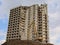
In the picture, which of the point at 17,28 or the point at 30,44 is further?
the point at 17,28

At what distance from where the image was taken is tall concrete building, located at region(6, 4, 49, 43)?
5684 inches

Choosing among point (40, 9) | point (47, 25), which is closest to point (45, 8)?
point (40, 9)

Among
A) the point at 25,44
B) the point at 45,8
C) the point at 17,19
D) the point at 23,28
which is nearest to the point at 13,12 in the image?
the point at 17,19

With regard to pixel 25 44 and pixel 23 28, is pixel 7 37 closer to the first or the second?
pixel 23 28

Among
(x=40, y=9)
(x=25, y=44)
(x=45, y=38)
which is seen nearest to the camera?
(x=25, y=44)

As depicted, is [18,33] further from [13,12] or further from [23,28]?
[13,12]

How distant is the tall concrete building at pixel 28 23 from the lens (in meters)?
144

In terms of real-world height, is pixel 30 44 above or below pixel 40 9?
below

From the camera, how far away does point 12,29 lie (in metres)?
149

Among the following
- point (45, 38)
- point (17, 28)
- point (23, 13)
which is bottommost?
point (45, 38)

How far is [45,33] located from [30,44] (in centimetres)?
7400

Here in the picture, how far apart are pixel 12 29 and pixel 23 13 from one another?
18782 mm

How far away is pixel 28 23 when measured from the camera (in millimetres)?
148250

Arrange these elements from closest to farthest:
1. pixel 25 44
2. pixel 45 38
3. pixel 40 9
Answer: pixel 25 44 → pixel 45 38 → pixel 40 9
